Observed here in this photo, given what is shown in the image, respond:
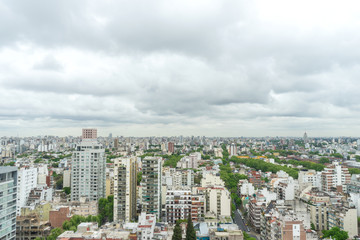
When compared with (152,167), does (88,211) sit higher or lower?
lower

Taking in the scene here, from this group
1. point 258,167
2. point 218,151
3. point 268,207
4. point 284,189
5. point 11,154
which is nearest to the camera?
point 268,207

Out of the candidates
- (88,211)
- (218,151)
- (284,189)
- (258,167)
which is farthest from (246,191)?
(218,151)

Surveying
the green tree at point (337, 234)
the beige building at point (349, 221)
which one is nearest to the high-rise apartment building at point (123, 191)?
the green tree at point (337, 234)

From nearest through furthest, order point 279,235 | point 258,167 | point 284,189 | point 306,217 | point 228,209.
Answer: point 279,235 < point 306,217 < point 228,209 < point 284,189 < point 258,167

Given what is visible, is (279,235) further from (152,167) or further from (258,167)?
(258,167)

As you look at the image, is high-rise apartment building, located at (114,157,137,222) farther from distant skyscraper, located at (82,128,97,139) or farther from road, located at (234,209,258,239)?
distant skyscraper, located at (82,128,97,139)

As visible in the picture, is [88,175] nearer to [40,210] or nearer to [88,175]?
[88,175]

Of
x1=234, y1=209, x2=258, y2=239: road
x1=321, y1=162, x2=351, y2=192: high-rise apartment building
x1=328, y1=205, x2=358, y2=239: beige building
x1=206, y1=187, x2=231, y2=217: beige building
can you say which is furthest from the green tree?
x1=321, y1=162, x2=351, y2=192: high-rise apartment building
